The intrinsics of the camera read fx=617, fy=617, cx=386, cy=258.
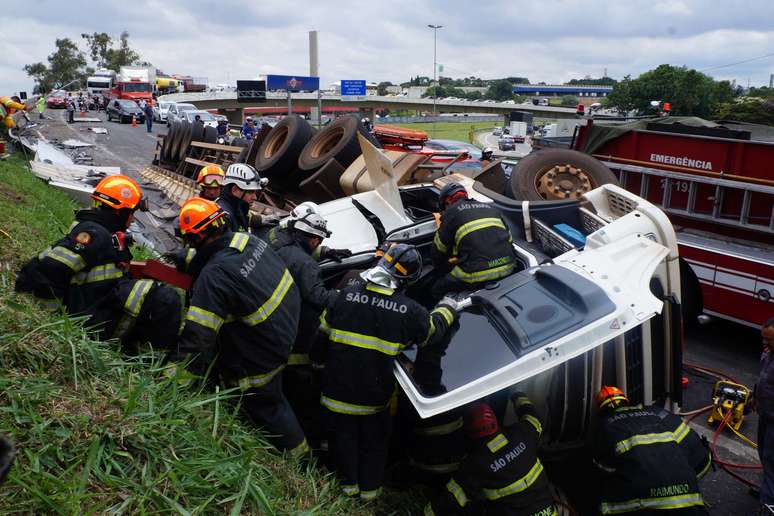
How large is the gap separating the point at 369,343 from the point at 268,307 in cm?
56

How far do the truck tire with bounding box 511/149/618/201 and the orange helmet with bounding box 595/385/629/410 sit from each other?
11.7ft

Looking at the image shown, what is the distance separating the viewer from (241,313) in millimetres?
3170

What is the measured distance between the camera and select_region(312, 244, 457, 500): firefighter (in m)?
Result: 3.19

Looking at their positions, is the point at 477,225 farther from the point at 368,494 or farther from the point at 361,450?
the point at 368,494

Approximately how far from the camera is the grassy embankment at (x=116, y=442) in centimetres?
213

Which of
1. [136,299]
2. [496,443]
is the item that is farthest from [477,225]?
[136,299]

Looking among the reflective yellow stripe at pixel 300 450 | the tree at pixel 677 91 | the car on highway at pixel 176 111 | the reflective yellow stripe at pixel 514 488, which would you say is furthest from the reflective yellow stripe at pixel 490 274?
the tree at pixel 677 91

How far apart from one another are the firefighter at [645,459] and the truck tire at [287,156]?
6.00 m

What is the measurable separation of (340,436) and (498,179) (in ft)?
14.6

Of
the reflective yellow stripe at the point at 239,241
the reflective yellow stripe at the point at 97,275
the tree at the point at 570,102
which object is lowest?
the reflective yellow stripe at the point at 97,275

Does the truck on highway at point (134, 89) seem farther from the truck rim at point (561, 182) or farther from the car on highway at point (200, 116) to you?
the truck rim at point (561, 182)

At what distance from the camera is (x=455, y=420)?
11.5ft

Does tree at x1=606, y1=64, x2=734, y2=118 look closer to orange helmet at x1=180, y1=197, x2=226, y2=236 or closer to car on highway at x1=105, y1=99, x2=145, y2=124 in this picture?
car on highway at x1=105, y1=99, x2=145, y2=124

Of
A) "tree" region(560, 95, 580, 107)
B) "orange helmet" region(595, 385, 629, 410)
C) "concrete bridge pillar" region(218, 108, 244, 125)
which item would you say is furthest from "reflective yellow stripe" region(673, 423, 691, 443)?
"tree" region(560, 95, 580, 107)
